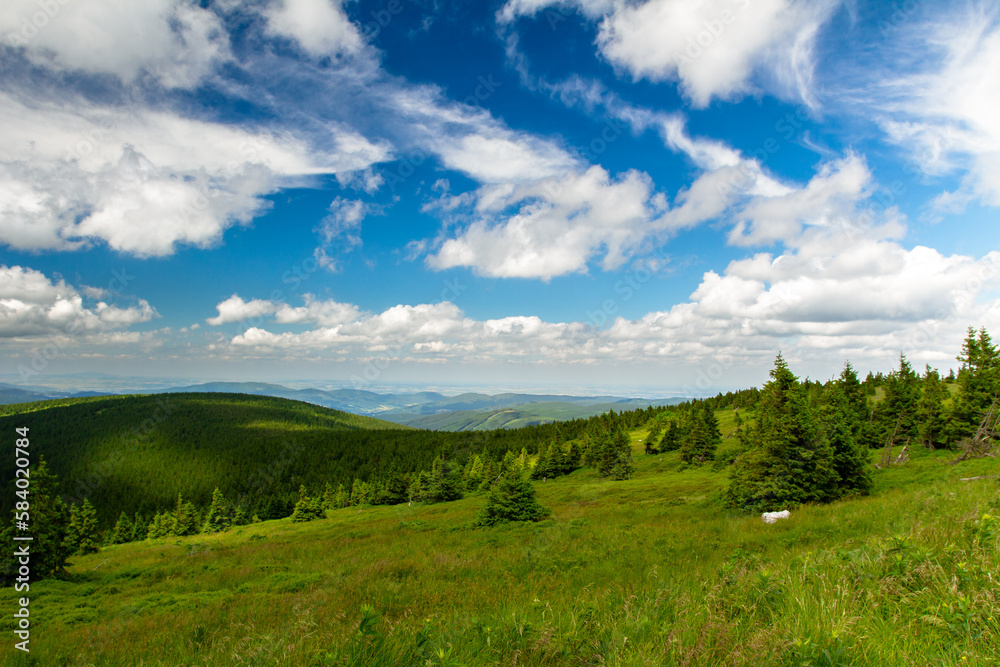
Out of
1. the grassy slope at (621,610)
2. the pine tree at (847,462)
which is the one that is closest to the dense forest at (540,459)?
the pine tree at (847,462)

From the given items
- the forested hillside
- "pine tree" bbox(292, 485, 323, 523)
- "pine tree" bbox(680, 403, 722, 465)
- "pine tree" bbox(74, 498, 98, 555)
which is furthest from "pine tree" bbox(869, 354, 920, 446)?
"pine tree" bbox(74, 498, 98, 555)

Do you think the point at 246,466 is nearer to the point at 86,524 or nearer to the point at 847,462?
the point at 86,524

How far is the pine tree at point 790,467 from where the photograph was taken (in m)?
23.4

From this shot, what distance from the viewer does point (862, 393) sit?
61531 millimetres

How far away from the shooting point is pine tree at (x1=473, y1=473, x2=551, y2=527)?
28.3m

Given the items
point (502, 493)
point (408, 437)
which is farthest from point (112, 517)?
point (502, 493)

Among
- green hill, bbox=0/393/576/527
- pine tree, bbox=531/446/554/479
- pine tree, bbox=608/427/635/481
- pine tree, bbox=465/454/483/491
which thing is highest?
pine tree, bbox=608/427/635/481

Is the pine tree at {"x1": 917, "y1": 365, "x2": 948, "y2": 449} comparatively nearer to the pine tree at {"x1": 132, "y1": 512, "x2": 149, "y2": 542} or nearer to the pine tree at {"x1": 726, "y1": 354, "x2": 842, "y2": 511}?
the pine tree at {"x1": 726, "y1": 354, "x2": 842, "y2": 511}

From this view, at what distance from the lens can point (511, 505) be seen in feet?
93.8

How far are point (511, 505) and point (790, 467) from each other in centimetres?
1749

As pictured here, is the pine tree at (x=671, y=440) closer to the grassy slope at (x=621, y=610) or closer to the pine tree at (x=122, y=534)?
the grassy slope at (x=621, y=610)

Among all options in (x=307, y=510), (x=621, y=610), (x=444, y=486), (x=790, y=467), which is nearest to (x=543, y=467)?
(x=444, y=486)

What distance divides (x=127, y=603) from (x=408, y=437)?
16356 cm

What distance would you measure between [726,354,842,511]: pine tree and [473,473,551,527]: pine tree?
1287 cm
